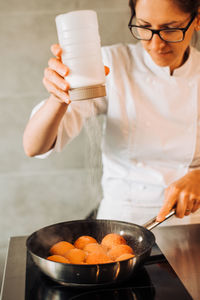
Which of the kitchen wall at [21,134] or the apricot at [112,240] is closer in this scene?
the apricot at [112,240]

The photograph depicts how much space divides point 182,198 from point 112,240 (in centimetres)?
33

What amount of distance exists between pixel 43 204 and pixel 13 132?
44 cm

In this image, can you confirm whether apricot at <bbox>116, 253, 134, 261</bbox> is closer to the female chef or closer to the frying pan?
the frying pan

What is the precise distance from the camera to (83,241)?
2.96 ft

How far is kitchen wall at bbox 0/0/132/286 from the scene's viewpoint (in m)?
1.90

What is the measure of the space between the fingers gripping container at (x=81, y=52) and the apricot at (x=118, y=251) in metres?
0.36

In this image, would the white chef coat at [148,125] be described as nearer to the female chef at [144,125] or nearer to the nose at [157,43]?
the female chef at [144,125]

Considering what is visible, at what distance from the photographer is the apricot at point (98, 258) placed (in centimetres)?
79

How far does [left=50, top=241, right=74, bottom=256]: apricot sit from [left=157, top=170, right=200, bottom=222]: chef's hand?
300 mm

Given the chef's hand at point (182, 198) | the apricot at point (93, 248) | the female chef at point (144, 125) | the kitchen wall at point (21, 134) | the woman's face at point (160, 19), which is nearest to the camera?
the apricot at point (93, 248)

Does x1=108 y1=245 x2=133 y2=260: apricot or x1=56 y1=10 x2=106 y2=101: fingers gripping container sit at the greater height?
x1=56 y1=10 x2=106 y2=101: fingers gripping container

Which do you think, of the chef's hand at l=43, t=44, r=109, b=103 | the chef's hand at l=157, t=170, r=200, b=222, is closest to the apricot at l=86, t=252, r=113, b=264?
the chef's hand at l=157, t=170, r=200, b=222

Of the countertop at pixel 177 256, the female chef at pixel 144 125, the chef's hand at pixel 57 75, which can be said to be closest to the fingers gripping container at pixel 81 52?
the chef's hand at pixel 57 75

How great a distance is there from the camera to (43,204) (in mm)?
2096
